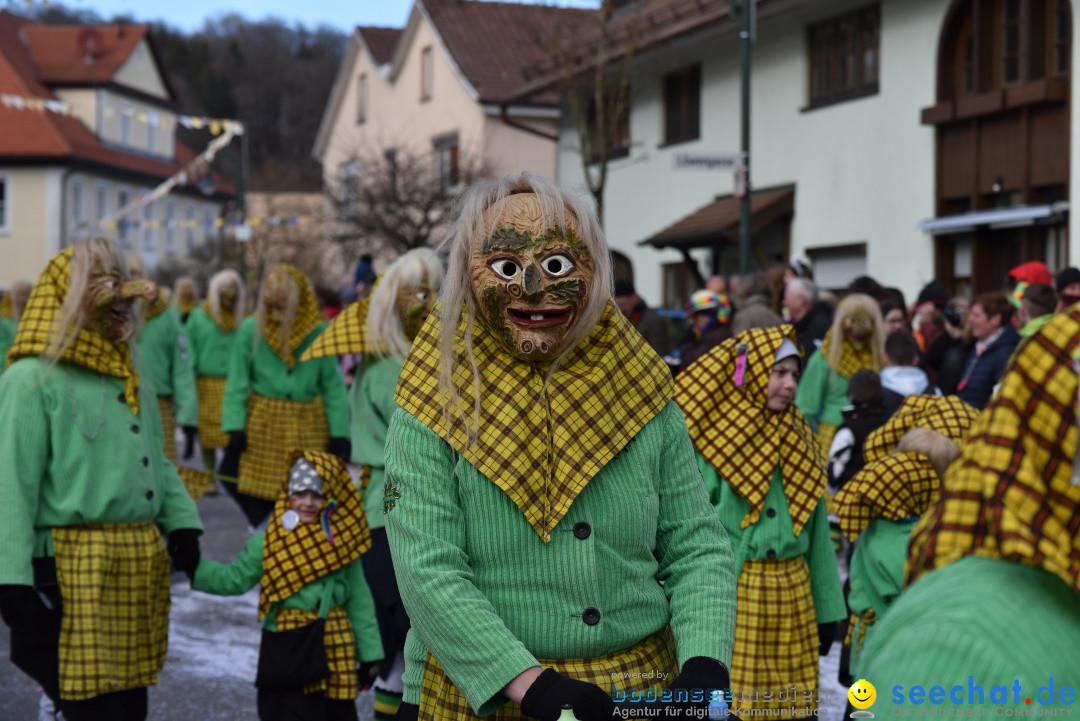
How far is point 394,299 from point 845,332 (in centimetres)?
367

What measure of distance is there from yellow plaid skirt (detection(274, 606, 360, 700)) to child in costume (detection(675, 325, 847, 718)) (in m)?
1.44

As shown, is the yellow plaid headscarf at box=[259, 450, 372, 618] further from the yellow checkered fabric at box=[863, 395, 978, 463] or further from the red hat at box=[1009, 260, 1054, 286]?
the red hat at box=[1009, 260, 1054, 286]

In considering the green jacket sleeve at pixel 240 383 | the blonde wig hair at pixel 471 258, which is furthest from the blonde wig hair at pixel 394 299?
the blonde wig hair at pixel 471 258

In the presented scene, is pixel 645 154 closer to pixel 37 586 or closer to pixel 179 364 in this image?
pixel 179 364

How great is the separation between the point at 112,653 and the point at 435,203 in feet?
67.7

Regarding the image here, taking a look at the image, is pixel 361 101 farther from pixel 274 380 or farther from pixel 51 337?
pixel 51 337

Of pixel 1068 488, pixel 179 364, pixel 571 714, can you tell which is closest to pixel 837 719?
pixel 571 714

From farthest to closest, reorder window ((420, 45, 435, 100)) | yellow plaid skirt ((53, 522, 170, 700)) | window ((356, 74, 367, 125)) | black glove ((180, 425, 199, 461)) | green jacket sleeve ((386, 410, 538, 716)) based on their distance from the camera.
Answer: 1. window ((356, 74, 367, 125))
2. window ((420, 45, 435, 100))
3. black glove ((180, 425, 199, 461))
4. yellow plaid skirt ((53, 522, 170, 700))
5. green jacket sleeve ((386, 410, 538, 716))

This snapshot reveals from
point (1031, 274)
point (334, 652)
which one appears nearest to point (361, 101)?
point (1031, 274)

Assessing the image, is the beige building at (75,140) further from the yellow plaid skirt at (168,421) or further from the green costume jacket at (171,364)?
the green costume jacket at (171,364)

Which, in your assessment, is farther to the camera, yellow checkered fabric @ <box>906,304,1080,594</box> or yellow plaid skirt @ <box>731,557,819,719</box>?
yellow plaid skirt @ <box>731,557,819,719</box>

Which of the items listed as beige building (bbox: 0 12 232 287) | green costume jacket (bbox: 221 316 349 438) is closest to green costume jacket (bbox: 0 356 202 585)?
green costume jacket (bbox: 221 316 349 438)

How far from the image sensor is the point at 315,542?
514 cm

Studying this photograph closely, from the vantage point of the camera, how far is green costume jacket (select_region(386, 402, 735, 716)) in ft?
8.63
